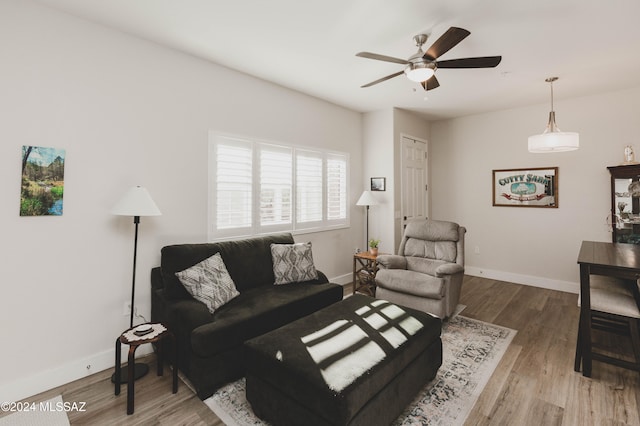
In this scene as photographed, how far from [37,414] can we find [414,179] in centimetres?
535

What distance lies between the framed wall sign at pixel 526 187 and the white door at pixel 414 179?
1.18 meters

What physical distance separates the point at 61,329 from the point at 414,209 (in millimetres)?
4934

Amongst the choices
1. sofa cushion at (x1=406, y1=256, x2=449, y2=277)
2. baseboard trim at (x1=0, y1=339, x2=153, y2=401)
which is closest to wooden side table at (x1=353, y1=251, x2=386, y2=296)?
sofa cushion at (x1=406, y1=256, x2=449, y2=277)

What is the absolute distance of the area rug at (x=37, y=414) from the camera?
1928mm

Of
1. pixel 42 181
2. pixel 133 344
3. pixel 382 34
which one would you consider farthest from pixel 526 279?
pixel 42 181

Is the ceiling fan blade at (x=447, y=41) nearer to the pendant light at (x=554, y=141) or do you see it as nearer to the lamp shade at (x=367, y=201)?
the pendant light at (x=554, y=141)

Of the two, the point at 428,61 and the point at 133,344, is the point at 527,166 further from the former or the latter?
the point at 133,344

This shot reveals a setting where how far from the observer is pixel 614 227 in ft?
13.1

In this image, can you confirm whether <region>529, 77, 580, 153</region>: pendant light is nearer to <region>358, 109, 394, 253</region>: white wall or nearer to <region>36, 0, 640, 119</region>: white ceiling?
<region>36, 0, 640, 119</region>: white ceiling

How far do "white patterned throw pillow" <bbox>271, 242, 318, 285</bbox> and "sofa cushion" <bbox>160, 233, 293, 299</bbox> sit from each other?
9 centimetres

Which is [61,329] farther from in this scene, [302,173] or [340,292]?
[302,173]

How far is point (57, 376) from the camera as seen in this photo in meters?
2.31

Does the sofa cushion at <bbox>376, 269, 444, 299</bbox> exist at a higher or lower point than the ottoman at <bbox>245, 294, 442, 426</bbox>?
higher

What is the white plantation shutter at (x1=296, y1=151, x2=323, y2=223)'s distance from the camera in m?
4.18
